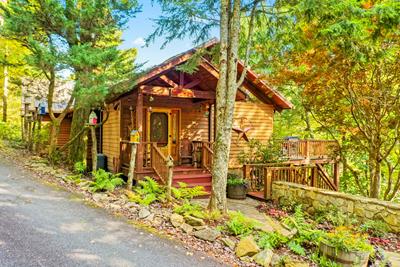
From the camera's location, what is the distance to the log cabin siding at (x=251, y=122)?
12812 millimetres

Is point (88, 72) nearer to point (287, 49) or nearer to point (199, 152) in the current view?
point (199, 152)

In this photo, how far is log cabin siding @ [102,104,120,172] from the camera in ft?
36.3

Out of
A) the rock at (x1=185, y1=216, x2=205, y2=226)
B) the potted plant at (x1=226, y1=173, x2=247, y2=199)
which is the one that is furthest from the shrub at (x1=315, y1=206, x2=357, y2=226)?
the rock at (x1=185, y1=216, x2=205, y2=226)

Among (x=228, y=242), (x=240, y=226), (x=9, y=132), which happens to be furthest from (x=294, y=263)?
(x=9, y=132)

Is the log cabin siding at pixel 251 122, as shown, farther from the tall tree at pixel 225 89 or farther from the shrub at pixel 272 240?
the shrub at pixel 272 240

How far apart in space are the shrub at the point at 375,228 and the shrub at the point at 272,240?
2204 millimetres

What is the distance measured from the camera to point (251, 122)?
13.2 m

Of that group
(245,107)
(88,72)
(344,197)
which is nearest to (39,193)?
(88,72)

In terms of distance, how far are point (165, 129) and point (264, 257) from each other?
24.8 feet

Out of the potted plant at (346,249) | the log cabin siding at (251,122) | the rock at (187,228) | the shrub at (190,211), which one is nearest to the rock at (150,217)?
the shrub at (190,211)

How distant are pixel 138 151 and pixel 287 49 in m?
5.35

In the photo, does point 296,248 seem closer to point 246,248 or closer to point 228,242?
point 246,248

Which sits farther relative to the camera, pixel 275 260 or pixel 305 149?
pixel 305 149

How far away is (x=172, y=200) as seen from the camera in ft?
22.9
